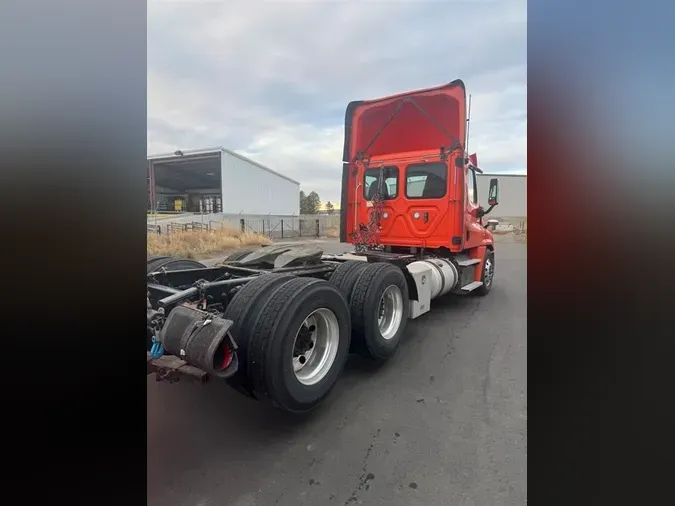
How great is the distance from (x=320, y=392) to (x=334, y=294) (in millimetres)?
798

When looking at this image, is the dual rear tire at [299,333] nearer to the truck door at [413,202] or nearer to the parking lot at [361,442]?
the parking lot at [361,442]

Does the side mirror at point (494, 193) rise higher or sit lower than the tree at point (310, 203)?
lower

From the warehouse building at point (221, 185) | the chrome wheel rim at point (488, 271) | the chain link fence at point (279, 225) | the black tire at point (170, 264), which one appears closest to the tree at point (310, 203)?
the warehouse building at point (221, 185)

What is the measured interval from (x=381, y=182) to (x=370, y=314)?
3.41 metres

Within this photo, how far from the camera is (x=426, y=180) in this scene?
6.30m

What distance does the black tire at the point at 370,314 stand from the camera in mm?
3775

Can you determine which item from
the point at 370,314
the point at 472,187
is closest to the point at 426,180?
the point at 472,187

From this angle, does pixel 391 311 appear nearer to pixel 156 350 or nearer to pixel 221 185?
pixel 156 350

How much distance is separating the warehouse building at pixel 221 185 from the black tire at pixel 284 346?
19726 mm
